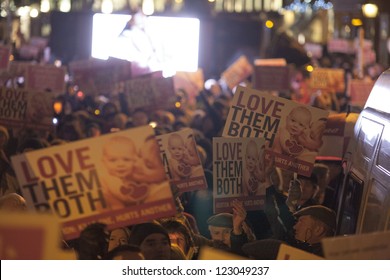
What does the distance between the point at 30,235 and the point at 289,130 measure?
416cm

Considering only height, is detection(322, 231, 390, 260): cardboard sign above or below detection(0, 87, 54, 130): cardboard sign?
above

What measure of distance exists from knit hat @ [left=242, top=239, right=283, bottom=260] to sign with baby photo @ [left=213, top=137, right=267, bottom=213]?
0.95 m

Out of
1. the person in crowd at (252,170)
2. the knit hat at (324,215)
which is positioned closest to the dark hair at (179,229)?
the person in crowd at (252,170)

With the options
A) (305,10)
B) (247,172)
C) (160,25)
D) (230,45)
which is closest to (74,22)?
(230,45)

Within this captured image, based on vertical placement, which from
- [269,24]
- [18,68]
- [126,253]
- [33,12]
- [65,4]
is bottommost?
[65,4]

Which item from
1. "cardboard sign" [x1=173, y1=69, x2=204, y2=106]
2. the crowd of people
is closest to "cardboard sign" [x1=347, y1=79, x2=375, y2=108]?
the crowd of people

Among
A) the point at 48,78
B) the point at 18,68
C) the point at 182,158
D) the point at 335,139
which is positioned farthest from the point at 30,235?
the point at 48,78

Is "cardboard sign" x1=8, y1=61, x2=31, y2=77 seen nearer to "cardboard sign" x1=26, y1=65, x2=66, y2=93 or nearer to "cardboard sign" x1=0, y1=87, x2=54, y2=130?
"cardboard sign" x1=26, y1=65, x2=66, y2=93

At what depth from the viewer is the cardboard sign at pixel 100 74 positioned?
16.0m

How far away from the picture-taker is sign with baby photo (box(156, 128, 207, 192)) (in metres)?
6.95

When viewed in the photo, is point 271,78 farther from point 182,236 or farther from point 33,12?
point 33,12

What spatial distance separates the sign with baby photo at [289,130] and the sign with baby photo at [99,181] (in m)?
2.31

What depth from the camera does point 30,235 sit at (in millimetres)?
3166

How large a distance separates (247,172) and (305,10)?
211 ft
